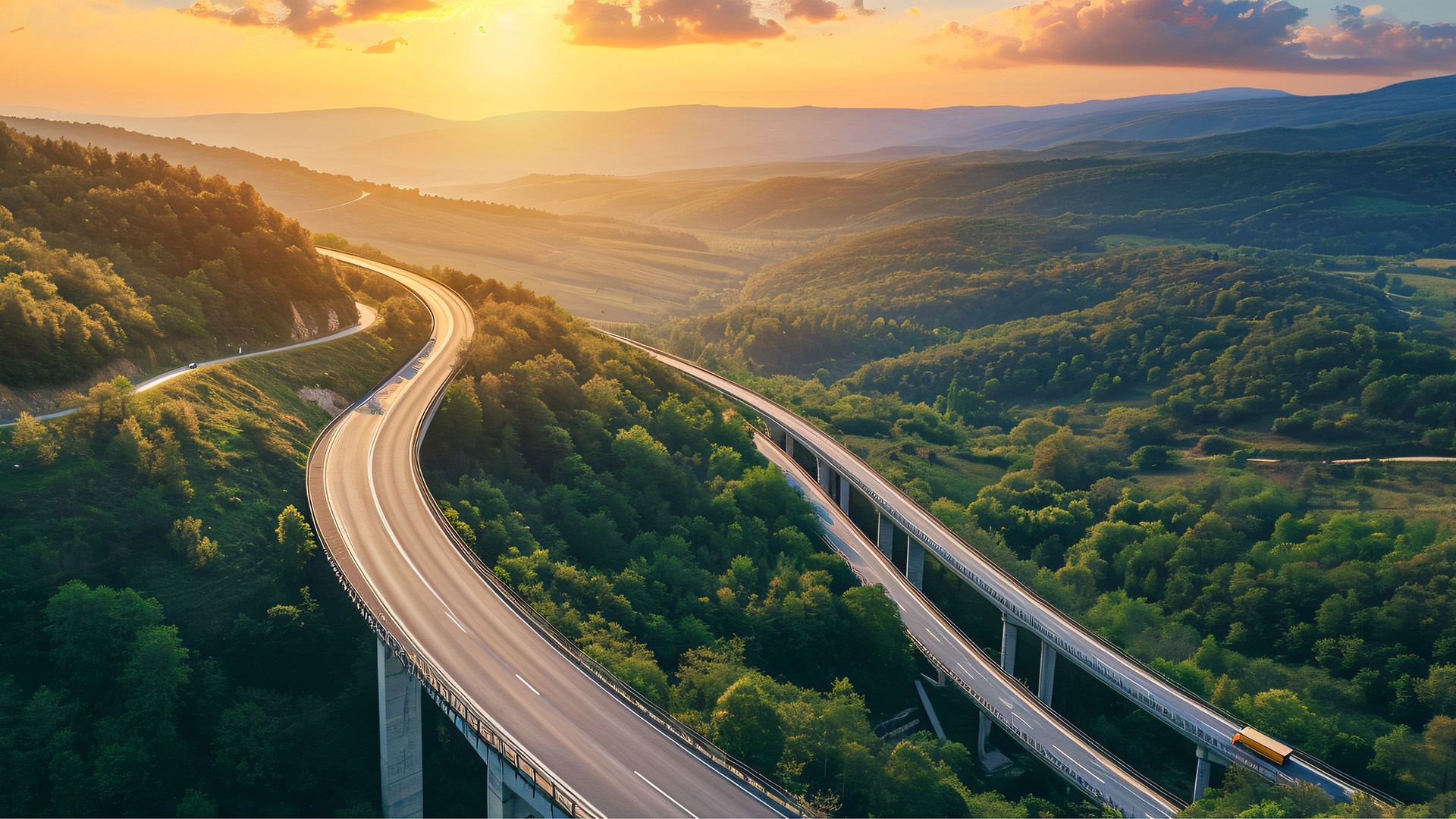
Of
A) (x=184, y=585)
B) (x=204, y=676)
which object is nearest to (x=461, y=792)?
(x=204, y=676)

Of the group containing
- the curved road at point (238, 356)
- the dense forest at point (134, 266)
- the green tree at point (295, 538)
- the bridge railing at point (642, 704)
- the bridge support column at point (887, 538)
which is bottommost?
the bridge support column at point (887, 538)

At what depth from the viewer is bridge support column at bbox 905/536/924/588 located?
239 ft

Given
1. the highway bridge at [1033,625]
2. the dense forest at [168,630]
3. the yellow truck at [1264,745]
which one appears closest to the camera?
the dense forest at [168,630]

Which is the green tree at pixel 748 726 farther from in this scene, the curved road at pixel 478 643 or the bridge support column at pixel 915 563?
the bridge support column at pixel 915 563

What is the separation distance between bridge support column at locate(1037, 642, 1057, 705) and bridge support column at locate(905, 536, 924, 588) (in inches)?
621

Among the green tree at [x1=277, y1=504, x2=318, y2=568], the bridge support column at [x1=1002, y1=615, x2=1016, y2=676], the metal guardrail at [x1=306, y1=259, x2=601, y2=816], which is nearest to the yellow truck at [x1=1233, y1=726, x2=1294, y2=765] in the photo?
the bridge support column at [x1=1002, y1=615, x2=1016, y2=676]

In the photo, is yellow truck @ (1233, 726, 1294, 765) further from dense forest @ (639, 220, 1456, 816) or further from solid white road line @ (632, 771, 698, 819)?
solid white road line @ (632, 771, 698, 819)

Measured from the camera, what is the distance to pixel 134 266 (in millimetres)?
58438

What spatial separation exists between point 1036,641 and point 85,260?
73.1 meters

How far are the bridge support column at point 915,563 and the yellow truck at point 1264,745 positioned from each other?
1172 inches

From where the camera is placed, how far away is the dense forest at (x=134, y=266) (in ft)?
152

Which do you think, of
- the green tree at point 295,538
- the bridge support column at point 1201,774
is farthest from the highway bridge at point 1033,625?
the green tree at point 295,538

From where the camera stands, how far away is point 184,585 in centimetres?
3669

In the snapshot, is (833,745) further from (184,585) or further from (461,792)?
(184,585)
